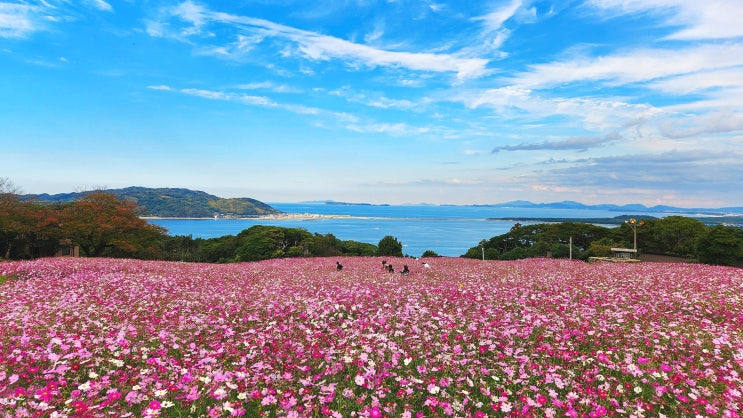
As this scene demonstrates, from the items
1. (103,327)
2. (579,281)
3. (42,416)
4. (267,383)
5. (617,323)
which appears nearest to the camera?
(42,416)

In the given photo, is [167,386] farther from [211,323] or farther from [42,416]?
[211,323]

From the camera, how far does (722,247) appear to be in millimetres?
35219

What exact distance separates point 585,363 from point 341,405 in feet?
14.4

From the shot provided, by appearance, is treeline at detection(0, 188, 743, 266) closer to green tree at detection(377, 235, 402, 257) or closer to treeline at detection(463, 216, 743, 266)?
green tree at detection(377, 235, 402, 257)

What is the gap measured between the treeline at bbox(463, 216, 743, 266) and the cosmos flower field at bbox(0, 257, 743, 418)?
30.7 m

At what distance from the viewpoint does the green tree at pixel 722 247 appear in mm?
34406

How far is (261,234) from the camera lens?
178 ft

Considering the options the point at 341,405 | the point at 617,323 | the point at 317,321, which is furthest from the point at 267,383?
the point at 617,323

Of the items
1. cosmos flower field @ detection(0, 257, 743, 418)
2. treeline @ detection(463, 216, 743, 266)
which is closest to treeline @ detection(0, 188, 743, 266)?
treeline @ detection(463, 216, 743, 266)

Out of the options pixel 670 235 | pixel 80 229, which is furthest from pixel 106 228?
pixel 670 235

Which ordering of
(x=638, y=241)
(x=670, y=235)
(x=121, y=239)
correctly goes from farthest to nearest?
(x=638, y=241), (x=670, y=235), (x=121, y=239)

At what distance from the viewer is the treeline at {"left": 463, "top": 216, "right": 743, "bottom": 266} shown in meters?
35.9

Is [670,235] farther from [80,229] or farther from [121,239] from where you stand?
[80,229]

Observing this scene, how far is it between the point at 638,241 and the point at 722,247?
26.1 meters
